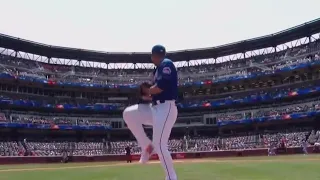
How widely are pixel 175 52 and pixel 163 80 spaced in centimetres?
7311

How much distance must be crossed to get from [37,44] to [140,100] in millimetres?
68315

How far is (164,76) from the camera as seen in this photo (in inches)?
274

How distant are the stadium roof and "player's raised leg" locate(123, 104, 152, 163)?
2531 inches

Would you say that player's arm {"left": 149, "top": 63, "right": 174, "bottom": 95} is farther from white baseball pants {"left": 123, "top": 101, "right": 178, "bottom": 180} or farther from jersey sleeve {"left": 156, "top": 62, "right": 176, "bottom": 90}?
white baseball pants {"left": 123, "top": 101, "right": 178, "bottom": 180}

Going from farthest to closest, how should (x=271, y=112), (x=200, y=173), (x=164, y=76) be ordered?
(x=271, y=112), (x=200, y=173), (x=164, y=76)

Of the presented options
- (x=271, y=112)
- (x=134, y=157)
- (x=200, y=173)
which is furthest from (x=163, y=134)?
(x=271, y=112)

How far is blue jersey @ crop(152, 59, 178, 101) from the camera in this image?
697 cm

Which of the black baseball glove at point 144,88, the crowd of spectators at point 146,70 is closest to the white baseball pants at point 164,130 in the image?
the black baseball glove at point 144,88

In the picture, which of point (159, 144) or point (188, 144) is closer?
point (159, 144)

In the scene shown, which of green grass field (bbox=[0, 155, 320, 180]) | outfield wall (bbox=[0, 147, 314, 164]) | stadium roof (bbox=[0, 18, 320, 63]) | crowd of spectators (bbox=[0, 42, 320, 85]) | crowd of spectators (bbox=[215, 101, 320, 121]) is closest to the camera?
green grass field (bbox=[0, 155, 320, 180])

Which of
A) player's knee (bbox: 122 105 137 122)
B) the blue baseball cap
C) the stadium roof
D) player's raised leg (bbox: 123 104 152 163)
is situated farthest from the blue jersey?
the stadium roof

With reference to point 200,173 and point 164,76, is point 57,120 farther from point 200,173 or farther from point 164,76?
point 164,76

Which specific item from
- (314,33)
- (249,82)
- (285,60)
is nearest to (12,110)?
(249,82)

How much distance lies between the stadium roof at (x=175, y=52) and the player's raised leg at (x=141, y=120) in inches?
2531
